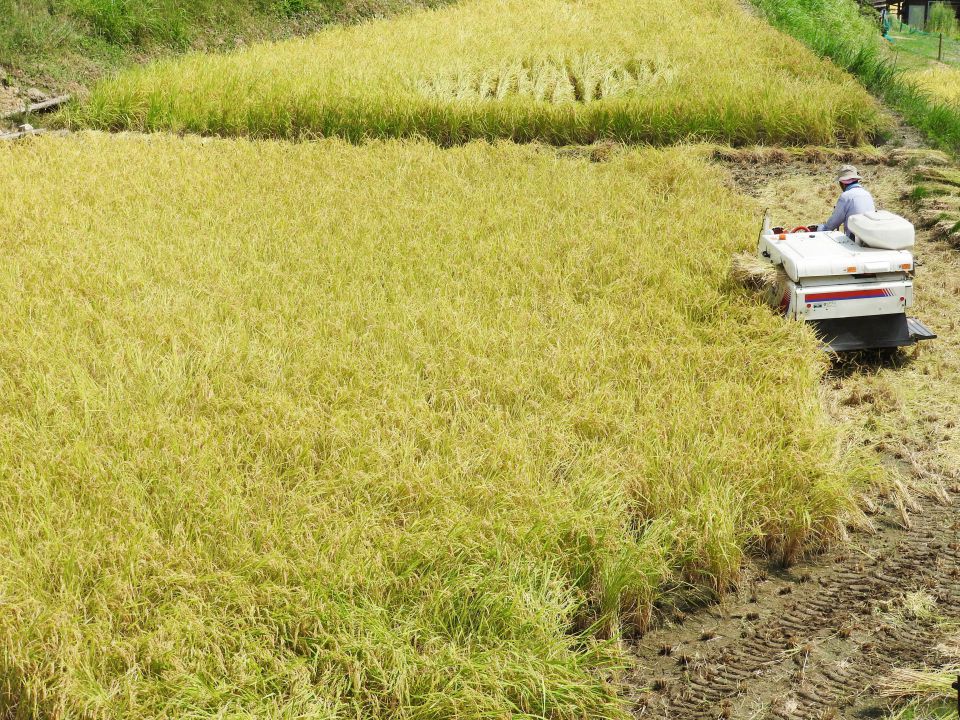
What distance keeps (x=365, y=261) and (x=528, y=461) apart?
2.09 meters

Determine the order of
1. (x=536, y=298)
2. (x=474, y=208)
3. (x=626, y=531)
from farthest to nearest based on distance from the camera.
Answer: (x=474, y=208) → (x=536, y=298) → (x=626, y=531)

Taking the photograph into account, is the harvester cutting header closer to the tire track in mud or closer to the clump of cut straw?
the clump of cut straw

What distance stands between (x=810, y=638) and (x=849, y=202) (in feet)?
8.67

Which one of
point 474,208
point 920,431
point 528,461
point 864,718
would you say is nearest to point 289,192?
point 474,208

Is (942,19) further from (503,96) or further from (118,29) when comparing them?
(118,29)

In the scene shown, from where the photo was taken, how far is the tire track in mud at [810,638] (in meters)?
2.27

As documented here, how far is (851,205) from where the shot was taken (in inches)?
173

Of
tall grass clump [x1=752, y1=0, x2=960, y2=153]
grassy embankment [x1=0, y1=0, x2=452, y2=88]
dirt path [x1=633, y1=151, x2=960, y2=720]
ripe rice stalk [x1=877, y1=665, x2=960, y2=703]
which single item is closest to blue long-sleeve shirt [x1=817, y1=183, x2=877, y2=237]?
dirt path [x1=633, y1=151, x2=960, y2=720]

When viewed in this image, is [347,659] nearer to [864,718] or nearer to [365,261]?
[864,718]

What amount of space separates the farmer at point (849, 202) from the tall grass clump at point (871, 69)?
341 centimetres

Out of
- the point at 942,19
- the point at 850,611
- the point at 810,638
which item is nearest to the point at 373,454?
the point at 810,638

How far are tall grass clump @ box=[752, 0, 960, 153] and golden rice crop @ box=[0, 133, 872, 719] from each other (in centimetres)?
348

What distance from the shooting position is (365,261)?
15.1 feet

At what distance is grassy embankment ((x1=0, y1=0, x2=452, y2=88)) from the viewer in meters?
8.16
